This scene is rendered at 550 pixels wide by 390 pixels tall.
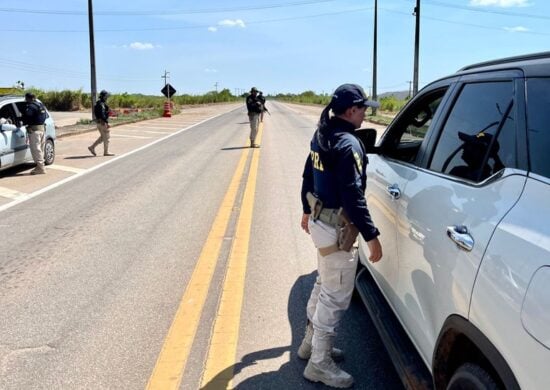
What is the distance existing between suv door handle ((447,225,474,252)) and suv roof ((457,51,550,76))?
69 centimetres

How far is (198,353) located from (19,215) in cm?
513

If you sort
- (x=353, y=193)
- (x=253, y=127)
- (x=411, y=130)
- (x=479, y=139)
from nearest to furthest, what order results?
(x=479, y=139) < (x=353, y=193) < (x=411, y=130) < (x=253, y=127)

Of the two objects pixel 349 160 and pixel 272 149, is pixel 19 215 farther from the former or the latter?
pixel 272 149

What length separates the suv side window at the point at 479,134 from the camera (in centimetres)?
224

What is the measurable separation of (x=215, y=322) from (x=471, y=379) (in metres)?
2.32

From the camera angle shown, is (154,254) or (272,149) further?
(272,149)

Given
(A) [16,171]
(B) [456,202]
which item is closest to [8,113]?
(A) [16,171]

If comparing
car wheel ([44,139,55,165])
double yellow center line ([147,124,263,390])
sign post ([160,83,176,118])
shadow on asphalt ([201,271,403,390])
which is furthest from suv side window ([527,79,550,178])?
A: sign post ([160,83,176,118])

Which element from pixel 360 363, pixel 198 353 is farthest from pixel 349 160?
pixel 198 353

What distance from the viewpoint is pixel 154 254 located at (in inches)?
220

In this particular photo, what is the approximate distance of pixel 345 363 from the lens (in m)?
3.35

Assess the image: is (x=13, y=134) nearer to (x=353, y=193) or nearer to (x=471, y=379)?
(x=353, y=193)

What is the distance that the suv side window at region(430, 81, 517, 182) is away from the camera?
2.24 metres

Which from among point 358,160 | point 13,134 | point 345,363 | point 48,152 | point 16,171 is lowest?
point 345,363
